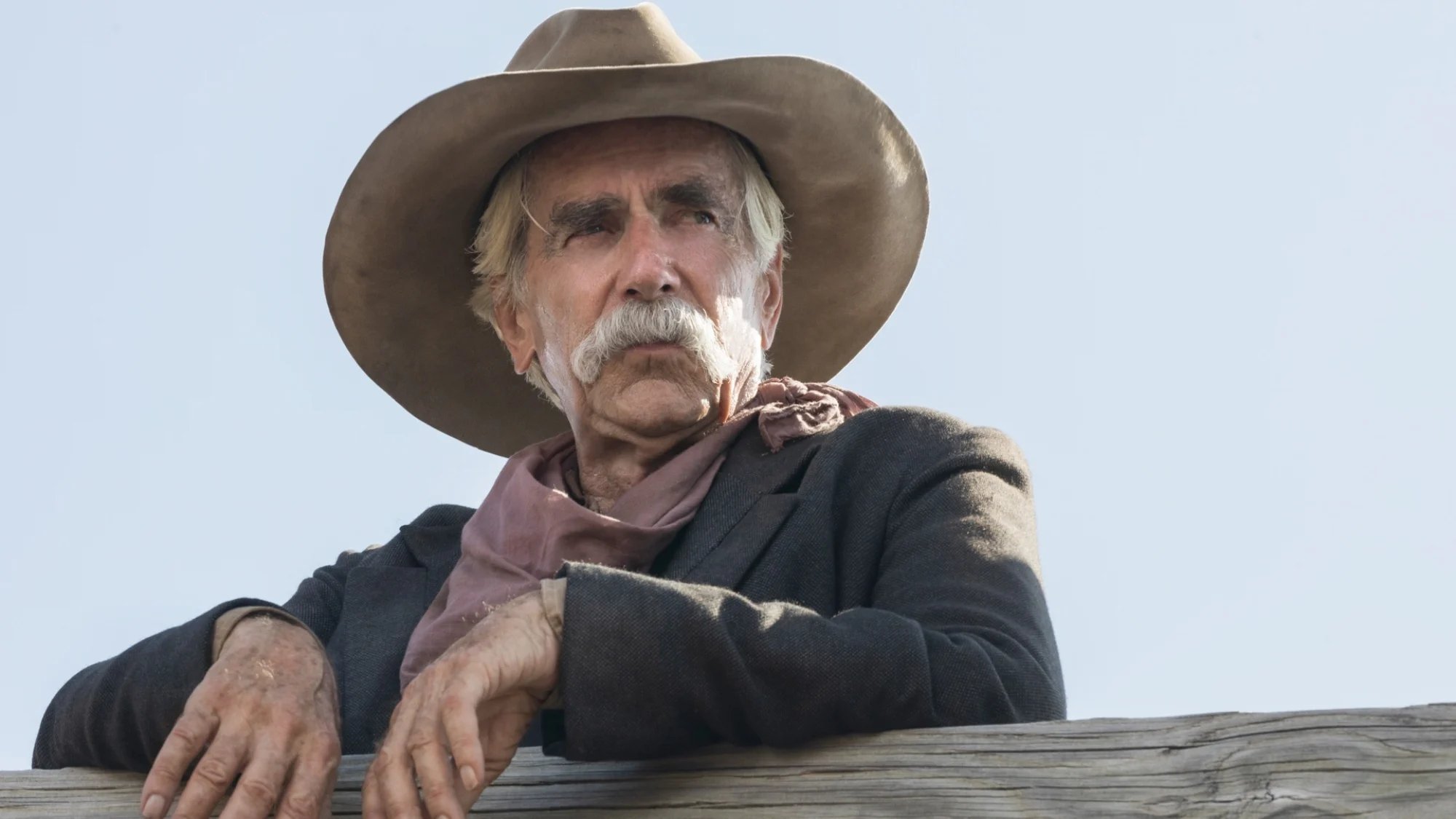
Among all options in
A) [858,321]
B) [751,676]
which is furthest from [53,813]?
[858,321]

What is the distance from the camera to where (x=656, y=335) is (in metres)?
4.37

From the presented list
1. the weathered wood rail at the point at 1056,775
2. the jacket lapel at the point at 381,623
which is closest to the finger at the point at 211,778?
the weathered wood rail at the point at 1056,775

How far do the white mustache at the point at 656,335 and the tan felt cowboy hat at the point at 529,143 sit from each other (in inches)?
20.2

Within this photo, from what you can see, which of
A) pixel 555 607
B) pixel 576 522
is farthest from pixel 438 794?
pixel 576 522

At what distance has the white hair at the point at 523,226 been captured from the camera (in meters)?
4.79

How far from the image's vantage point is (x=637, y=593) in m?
2.90

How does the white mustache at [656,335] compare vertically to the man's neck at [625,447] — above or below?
above

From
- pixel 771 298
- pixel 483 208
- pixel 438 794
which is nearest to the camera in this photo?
pixel 438 794

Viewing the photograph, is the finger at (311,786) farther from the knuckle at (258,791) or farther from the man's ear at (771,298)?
the man's ear at (771,298)

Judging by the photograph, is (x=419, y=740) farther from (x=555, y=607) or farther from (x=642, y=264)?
(x=642, y=264)

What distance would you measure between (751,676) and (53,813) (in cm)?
125

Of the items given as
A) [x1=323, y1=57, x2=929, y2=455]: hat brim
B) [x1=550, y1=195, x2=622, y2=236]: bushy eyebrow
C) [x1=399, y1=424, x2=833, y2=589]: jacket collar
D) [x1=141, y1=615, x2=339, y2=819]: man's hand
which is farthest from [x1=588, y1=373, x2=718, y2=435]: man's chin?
[x1=141, y1=615, x2=339, y2=819]: man's hand

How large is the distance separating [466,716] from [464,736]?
0.03m

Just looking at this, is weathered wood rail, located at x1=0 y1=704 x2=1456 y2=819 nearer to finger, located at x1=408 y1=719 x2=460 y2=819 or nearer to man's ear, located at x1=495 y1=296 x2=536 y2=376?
finger, located at x1=408 y1=719 x2=460 y2=819
